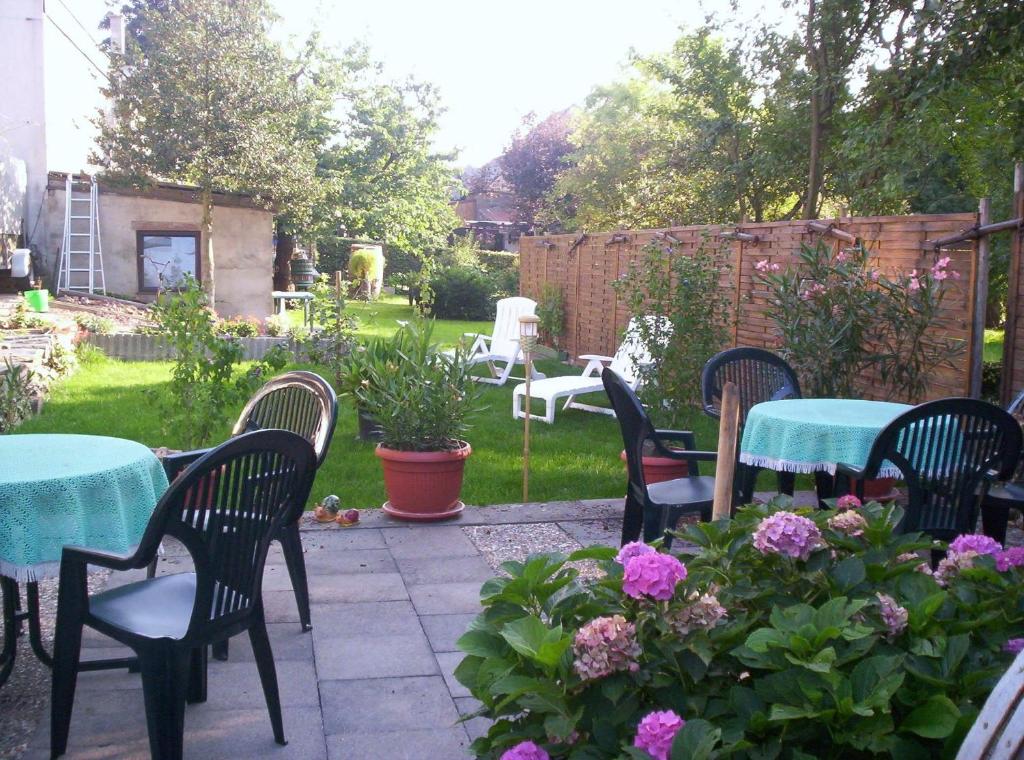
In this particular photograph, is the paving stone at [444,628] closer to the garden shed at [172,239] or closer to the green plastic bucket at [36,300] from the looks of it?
the green plastic bucket at [36,300]

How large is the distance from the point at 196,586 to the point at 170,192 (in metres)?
15.9

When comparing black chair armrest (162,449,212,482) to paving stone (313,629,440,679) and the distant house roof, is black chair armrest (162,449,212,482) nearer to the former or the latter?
paving stone (313,629,440,679)

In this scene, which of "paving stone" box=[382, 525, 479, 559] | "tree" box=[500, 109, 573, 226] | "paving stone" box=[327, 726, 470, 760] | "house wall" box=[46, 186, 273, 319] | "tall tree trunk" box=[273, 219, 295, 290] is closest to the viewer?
"paving stone" box=[327, 726, 470, 760]

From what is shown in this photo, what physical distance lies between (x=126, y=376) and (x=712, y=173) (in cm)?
1122

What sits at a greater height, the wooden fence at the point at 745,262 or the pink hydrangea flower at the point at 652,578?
the wooden fence at the point at 745,262

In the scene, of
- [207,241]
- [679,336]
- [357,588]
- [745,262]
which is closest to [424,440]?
[357,588]

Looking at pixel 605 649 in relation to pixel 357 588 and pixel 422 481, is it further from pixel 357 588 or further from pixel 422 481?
pixel 422 481

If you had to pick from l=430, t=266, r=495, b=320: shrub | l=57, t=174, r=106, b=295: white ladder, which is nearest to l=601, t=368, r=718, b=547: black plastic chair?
l=57, t=174, r=106, b=295: white ladder

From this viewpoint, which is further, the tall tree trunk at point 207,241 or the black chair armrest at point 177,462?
the tall tree trunk at point 207,241

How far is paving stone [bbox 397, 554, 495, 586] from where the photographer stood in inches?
184

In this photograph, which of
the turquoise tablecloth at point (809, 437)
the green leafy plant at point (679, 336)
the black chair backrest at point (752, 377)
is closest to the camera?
the turquoise tablecloth at point (809, 437)

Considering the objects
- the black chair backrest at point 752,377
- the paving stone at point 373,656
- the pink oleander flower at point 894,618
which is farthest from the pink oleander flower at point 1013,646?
the black chair backrest at point 752,377

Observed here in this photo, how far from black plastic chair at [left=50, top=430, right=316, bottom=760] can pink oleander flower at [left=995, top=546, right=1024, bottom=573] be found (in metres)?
1.84

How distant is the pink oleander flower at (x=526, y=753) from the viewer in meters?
Answer: 1.49
